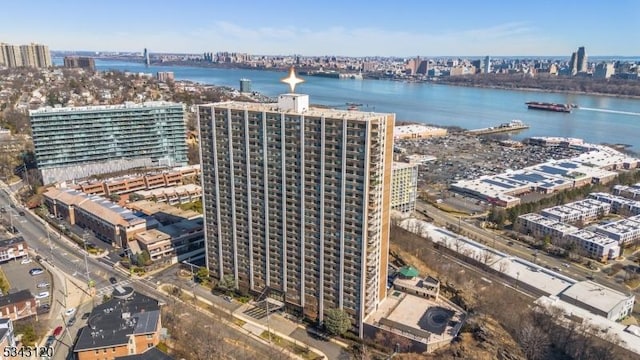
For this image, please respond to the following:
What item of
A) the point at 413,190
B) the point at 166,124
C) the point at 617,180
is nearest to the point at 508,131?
the point at 617,180

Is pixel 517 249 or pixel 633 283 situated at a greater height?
pixel 517 249

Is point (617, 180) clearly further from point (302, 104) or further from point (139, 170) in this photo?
point (139, 170)

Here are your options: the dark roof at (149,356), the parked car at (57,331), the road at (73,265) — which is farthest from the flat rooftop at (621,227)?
the parked car at (57,331)

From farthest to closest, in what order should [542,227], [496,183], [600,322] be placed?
[496,183]
[542,227]
[600,322]

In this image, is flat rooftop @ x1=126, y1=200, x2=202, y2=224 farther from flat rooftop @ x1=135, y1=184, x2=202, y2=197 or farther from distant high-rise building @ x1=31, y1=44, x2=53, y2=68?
distant high-rise building @ x1=31, y1=44, x2=53, y2=68

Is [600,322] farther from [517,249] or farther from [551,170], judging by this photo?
[551,170]

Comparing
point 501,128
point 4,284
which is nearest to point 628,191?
point 501,128
